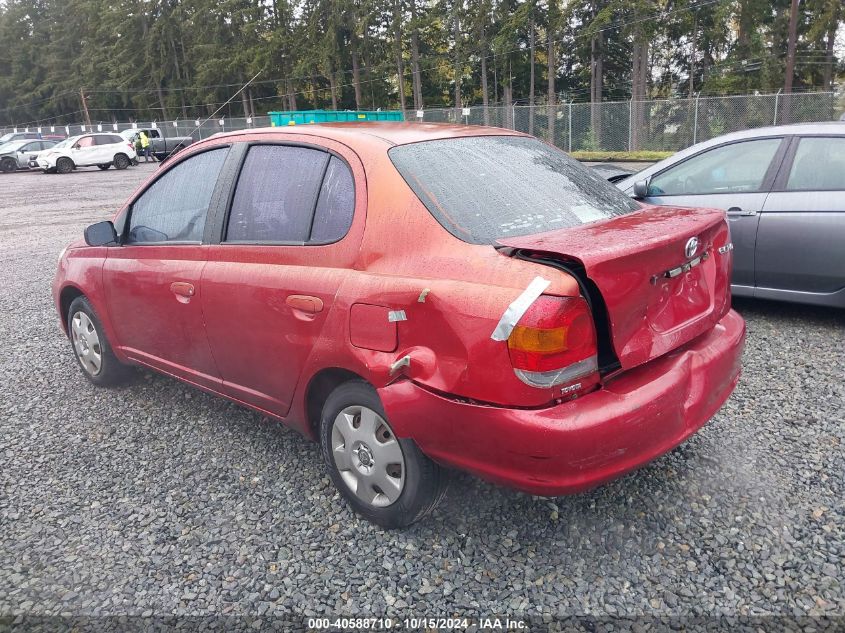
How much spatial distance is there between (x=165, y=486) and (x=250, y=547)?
744 mm

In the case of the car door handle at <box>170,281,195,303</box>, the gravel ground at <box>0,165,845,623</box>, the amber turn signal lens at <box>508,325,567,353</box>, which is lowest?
the gravel ground at <box>0,165,845,623</box>

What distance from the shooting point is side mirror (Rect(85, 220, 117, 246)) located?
3.85 meters

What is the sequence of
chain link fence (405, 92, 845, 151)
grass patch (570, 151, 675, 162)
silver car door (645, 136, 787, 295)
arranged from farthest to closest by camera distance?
grass patch (570, 151, 675, 162), chain link fence (405, 92, 845, 151), silver car door (645, 136, 787, 295)

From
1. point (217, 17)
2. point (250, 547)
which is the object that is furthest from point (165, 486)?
point (217, 17)

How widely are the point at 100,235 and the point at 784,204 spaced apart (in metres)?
4.68

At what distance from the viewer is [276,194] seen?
304 centimetres

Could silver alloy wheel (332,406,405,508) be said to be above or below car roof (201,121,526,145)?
below

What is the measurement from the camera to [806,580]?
2.37m

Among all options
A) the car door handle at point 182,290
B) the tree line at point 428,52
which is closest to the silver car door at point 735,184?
the car door handle at point 182,290

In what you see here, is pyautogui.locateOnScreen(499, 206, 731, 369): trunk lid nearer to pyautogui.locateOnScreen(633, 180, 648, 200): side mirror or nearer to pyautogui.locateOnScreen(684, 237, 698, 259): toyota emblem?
pyautogui.locateOnScreen(684, 237, 698, 259): toyota emblem

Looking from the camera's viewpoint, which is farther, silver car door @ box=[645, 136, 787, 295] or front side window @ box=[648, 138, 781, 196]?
front side window @ box=[648, 138, 781, 196]

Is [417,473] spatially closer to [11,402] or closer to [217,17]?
[11,402]

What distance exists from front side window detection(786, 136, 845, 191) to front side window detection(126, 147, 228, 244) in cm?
410

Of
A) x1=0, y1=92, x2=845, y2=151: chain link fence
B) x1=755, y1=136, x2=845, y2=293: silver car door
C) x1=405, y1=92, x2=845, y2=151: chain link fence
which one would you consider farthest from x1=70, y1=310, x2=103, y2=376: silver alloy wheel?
x1=405, y1=92, x2=845, y2=151: chain link fence
